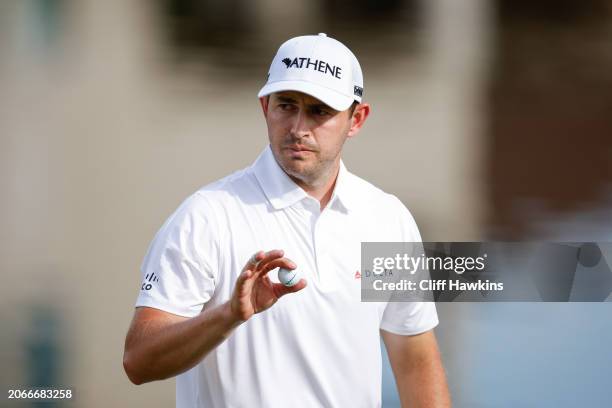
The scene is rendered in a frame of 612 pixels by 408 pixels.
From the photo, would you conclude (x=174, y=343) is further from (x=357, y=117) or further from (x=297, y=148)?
(x=357, y=117)

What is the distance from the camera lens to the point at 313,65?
1.94m

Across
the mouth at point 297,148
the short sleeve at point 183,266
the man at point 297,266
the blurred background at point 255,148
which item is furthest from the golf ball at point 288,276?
the blurred background at point 255,148

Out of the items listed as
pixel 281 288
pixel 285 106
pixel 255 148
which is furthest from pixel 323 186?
pixel 255 148

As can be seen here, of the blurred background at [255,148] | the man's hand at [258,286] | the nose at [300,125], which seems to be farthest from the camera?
the blurred background at [255,148]

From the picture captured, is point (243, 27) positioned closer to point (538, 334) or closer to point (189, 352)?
point (538, 334)

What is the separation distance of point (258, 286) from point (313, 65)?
1.82 feet

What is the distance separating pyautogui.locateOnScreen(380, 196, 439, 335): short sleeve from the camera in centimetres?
211

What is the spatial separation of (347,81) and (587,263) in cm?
131

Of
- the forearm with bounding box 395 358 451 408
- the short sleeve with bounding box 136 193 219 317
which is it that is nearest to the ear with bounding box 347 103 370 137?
the short sleeve with bounding box 136 193 219 317

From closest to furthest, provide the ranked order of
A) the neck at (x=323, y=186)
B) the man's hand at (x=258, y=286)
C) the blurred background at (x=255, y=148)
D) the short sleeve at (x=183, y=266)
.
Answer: the man's hand at (x=258, y=286) < the short sleeve at (x=183, y=266) < the neck at (x=323, y=186) < the blurred background at (x=255, y=148)

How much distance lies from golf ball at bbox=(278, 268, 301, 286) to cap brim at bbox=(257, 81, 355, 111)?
0.44 meters

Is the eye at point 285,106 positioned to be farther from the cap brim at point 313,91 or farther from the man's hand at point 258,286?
the man's hand at point 258,286

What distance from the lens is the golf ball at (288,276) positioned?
1550 millimetres

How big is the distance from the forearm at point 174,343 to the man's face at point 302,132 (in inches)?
16.5
